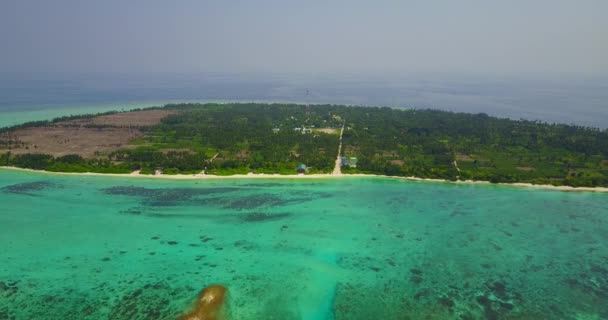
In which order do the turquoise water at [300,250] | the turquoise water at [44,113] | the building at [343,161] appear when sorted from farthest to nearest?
the turquoise water at [44,113] < the building at [343,161] < the turquoise water at [300,250]

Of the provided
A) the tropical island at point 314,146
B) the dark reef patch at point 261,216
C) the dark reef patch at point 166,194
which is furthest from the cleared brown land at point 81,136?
the dark reef patch at point 261,216

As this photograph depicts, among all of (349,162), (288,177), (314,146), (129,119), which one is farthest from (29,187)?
(129,119)

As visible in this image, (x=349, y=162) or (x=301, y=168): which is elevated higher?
(x=349, y=162)

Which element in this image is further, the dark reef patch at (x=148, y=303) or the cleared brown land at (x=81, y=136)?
the cleared brown land at (x=81, y=136)

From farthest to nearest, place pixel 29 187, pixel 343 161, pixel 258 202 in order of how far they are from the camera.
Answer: pixel 343 161, pixel 29 187, pixel 258 202

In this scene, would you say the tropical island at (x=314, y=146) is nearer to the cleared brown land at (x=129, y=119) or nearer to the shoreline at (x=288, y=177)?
the cleared brown land at (x=129, y=119)

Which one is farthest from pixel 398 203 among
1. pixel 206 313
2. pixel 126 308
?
pixel 126 308

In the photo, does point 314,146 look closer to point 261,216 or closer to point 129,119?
point 261,216
